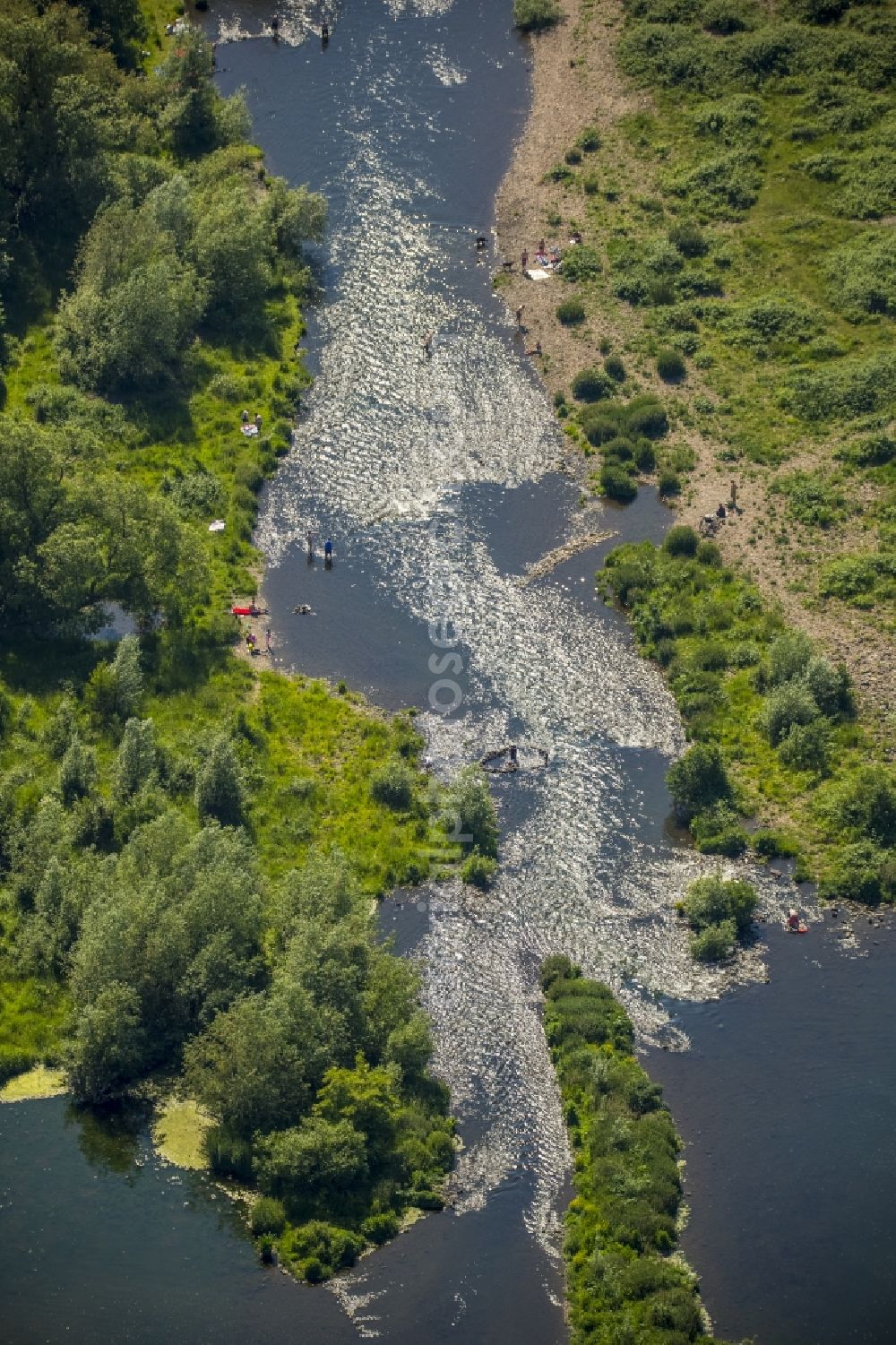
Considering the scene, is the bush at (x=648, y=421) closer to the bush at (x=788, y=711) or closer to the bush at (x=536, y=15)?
the bush at (x=788, y=711)

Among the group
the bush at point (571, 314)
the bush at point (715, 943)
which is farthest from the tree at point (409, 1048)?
the bush at point (571, 314)

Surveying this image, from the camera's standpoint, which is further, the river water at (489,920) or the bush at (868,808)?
the bush at (868,808)

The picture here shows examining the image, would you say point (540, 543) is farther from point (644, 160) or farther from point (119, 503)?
point (644, 160)

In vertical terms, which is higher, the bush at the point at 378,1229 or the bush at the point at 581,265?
the bush at the point at 581,265

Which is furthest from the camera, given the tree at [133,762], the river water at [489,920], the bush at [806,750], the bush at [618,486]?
the bush at [618,486]

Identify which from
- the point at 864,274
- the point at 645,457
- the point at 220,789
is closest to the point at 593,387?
the point at 645,457

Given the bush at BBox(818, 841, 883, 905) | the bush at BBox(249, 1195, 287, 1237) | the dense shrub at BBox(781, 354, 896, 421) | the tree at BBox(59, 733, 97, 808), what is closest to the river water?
the bush at BBox(249, 1195, 287, 1237)

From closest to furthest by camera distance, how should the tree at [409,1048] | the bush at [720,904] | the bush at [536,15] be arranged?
1. the tree at [409,1048]
2. the bush at [720,904]
3. the bush at [536,15]
